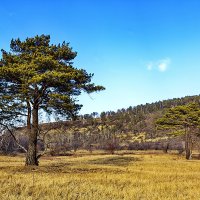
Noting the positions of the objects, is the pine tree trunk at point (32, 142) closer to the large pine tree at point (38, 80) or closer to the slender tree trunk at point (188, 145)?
the large pine tree at point (38, 80)

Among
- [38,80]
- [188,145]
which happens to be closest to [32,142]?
[38,80]

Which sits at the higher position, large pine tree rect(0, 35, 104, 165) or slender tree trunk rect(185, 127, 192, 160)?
large pine tree rect(0, 35, 104, 165)

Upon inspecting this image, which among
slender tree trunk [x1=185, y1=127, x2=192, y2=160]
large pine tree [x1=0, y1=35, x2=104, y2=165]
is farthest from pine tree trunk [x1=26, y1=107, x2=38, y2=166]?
slender tree trunk [x1=185, y1=127, x2=192, y2=160]

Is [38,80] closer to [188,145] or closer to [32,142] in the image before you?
[32,142]

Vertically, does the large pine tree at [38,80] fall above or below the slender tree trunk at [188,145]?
above

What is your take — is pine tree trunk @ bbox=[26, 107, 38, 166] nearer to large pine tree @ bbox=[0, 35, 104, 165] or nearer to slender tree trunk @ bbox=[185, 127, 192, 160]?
large pine tree @ bbox=[0, 35, 104, 165]

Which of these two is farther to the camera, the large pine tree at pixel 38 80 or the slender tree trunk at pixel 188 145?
the slender tree trunk at pixel 188 145

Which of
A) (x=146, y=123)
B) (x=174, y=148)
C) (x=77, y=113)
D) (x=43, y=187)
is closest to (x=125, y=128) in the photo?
(x=146, y=123)

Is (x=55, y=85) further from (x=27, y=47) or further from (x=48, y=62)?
(x=27, y=47)

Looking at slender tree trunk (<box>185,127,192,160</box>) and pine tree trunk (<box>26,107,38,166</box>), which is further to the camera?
slender tree trunk (<box>185,127,192,160</box>)

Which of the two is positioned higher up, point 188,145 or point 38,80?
point 38,80

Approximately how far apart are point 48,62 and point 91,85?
482cm

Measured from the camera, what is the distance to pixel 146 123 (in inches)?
7323

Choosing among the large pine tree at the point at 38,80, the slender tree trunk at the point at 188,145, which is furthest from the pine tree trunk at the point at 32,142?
the slender tree trunk at the point at 188,145
